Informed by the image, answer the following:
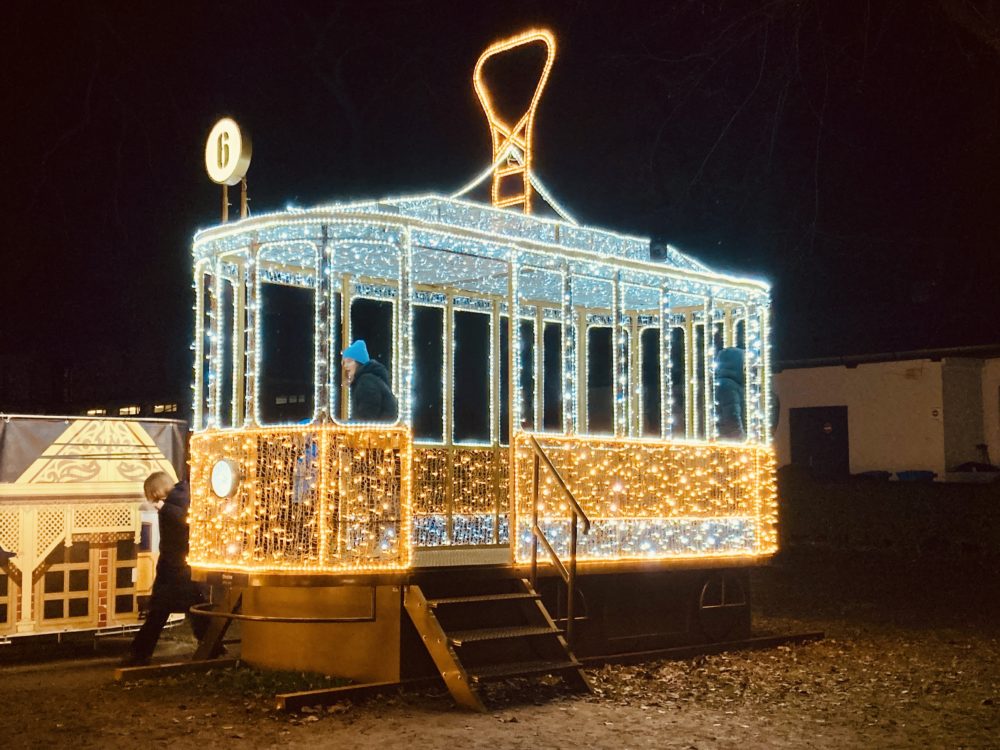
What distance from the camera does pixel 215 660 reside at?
31.1 feet

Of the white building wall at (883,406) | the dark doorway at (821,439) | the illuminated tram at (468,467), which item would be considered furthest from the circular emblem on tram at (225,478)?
the dark doorway at (821,439)

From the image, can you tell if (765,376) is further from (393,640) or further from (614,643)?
(393,640)

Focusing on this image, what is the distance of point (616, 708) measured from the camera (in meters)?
7.91

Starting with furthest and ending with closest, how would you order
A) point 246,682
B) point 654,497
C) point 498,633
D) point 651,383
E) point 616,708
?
point 651,383 → point 654,497 → point 246,682 → point 498,633 → point 616,708

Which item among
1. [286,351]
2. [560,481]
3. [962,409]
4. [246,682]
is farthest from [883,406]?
[246,682]

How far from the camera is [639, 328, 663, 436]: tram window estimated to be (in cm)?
1923

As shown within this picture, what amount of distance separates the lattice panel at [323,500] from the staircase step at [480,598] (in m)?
0.38

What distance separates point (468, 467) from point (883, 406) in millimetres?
15481

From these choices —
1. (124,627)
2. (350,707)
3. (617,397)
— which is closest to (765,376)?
(617,397)

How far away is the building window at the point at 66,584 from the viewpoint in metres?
10.6

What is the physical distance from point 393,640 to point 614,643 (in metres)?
2.54

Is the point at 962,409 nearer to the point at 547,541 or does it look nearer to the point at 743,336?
the point at 743,336

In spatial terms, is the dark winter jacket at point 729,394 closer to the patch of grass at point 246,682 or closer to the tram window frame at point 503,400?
the tram window frame at point 503,400

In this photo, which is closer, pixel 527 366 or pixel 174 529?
pixel 174 529
